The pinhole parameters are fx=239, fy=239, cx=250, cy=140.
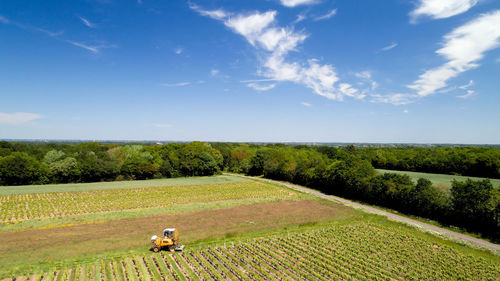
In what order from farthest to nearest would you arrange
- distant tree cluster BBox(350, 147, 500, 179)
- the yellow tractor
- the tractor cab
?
1. distant tree cluster BBox(350, 147, 500, 179)
2. the tractor cab
3. the yellow tractor

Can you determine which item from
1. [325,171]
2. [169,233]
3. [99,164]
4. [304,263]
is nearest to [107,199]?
[169,233]

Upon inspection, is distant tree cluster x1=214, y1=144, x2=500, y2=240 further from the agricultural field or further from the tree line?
the agricultural field

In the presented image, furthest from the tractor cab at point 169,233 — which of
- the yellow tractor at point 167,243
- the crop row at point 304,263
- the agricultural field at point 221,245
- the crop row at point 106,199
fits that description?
the crop row at point 106,199

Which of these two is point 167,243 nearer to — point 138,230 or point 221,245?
point 221,245

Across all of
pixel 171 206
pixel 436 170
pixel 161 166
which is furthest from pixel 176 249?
pixel 436 170

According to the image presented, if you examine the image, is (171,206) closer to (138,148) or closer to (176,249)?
(176,249)

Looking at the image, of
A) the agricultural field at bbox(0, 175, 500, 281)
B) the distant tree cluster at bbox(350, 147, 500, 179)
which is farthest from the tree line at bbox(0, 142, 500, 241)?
the agricultural field at bbox(0, 175, 500, 281)

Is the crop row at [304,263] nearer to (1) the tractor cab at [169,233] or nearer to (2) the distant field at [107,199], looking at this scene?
(1) the tractor cab at [169,233]

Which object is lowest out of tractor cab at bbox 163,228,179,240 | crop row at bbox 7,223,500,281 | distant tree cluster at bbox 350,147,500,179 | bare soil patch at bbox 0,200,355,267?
bare soil patch at bbox 0,200,355,267
